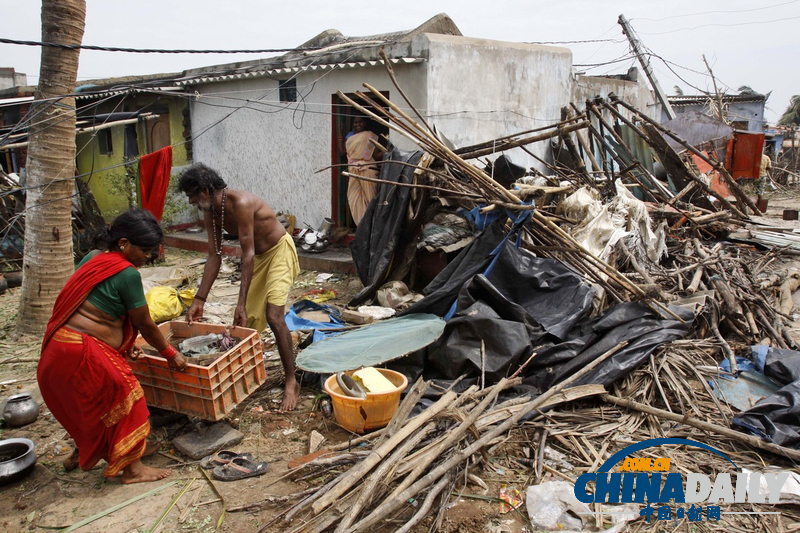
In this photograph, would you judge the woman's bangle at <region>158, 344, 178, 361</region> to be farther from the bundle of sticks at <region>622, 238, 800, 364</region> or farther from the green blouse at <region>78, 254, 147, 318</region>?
the bundle of sticks at <region>622, 238, 800, 364</region>

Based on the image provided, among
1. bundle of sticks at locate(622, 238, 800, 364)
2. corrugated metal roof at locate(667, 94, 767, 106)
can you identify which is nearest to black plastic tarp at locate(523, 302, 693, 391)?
bundle of sticks at locate(622, 238, 800, 364)

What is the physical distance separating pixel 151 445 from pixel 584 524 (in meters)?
2.62

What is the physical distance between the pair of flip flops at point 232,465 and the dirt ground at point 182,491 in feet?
0.13

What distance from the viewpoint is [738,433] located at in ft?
10.7

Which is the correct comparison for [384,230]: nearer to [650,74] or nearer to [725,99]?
[650,74]

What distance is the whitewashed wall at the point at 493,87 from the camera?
25.3ft

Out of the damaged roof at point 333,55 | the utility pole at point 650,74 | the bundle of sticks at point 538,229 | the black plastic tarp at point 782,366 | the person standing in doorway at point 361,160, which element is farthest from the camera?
the utility pole at point 650,74

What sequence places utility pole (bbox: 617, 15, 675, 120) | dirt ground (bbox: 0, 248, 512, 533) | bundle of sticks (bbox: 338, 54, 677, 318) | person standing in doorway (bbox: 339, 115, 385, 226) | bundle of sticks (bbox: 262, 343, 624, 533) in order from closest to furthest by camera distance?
bundle of sticks (bbox: 262, 343, 624, 533) < dirt ground (bbox: 0, 248, 512, 533) < bundle of sticks (bbox: 338, 54, 677, 318) < person standing in doorway (bbox: 339, 115, 385, 226) < utility pole (bbox: 617, 15, 675, 120)

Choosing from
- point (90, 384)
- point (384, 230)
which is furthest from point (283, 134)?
point (90, 384)

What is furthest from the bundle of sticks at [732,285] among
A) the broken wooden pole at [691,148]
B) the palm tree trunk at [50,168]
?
the palm tree trunk at [50,168]

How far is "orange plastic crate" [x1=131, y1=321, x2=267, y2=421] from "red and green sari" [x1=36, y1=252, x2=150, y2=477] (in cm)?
36

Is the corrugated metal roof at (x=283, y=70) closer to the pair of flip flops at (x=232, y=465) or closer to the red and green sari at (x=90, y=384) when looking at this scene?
the red and green sari at (x=90, y=384)

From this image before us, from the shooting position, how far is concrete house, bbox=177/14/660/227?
7734 millimetres

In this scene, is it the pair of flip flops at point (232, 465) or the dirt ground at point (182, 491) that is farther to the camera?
the pair of flip flops at point (232, 465)
